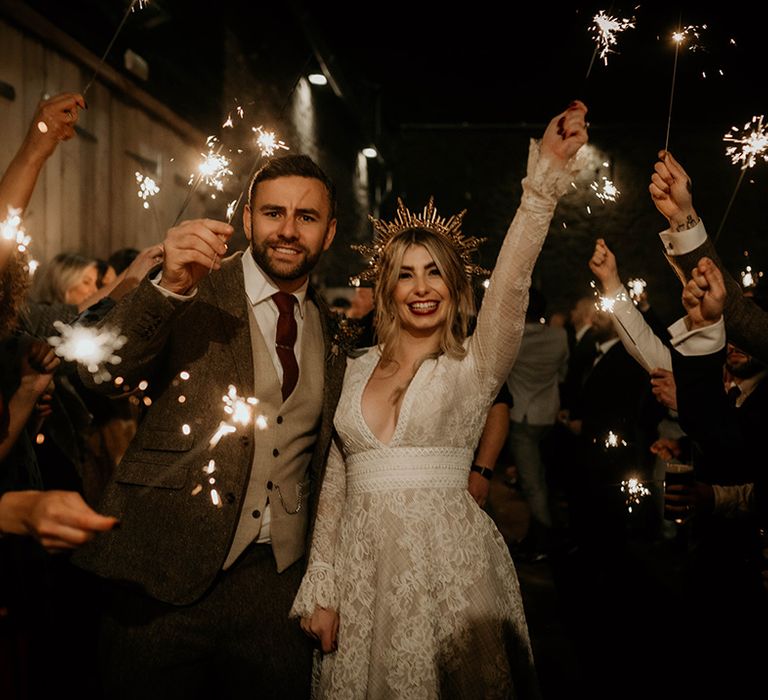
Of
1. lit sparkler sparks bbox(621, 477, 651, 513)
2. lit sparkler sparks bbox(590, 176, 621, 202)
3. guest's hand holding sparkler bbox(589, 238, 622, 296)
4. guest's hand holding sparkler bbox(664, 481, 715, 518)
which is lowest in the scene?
lit sparkler sparks bbox(621, 477, 651, 513)

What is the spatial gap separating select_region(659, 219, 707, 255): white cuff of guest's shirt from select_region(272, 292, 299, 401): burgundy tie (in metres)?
1.23

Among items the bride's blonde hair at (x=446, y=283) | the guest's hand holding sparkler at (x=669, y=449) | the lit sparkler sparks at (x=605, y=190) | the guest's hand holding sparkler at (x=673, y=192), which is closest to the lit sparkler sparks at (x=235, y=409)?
the bride's blonde hair at (x=446, y=283)

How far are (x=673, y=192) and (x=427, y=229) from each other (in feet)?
2.55

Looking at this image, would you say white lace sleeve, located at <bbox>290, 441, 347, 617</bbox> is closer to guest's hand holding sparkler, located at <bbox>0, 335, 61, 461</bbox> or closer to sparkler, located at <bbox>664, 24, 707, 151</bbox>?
guest's hand holding sparkler, located at <bbox>0, 335, 61, 461</bbox>

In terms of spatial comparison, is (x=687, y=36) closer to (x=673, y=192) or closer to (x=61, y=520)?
(x=673, y=192)

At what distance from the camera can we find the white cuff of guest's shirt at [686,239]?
222 centimetres

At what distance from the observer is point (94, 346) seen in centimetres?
180

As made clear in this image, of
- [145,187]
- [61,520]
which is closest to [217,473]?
[61,520]

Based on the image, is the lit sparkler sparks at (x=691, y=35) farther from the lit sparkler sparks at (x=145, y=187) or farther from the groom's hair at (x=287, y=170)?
the lit sparkler sparks at (x=145, y=187)

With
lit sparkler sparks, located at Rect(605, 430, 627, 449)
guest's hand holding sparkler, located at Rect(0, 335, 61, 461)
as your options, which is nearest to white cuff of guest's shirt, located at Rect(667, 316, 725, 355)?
guest's hand holding sparkler, located at Rect(0, 335, 61, 461)

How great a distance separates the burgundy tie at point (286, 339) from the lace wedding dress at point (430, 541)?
190 mm

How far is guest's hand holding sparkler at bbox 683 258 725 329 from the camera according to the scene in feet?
5.84

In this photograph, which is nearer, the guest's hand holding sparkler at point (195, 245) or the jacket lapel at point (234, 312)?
the guest's hand holding sparkler at point (195, 245)

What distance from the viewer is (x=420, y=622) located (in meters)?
1.92
